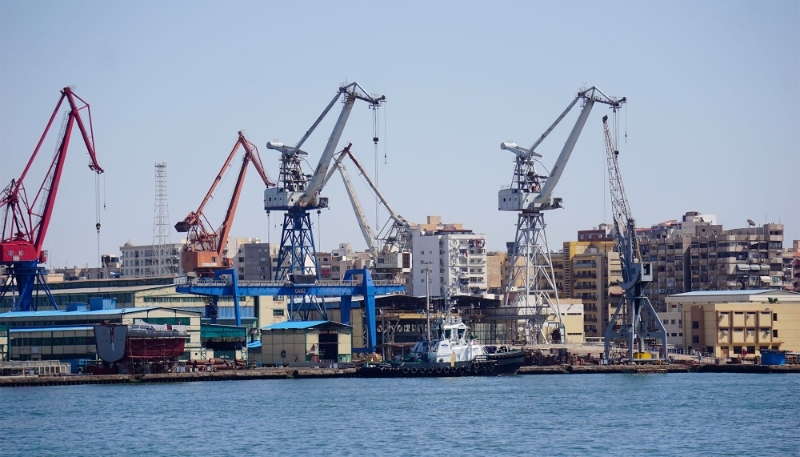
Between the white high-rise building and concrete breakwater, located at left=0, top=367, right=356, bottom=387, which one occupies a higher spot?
the white high-rise building

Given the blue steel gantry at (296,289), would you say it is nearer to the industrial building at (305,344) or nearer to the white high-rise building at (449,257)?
the industrial building at (305,344)

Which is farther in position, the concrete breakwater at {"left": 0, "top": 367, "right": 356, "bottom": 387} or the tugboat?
the tugboat

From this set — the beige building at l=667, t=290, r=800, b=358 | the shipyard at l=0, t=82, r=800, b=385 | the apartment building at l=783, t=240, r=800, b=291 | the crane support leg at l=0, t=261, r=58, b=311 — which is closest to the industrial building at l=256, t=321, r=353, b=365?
the shipyard at l=0, t=82, r=800, b=385

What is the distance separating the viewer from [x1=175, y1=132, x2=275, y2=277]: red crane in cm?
13875

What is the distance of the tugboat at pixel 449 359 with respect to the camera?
9375cm

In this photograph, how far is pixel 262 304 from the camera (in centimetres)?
12138

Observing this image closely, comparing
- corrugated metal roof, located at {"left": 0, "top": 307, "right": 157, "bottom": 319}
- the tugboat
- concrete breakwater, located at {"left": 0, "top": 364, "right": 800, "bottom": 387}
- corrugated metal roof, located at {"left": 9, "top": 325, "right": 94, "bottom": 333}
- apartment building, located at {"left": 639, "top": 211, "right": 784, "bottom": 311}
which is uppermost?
apartment building, located at {"left": 639, "top": 211, "right": 784, "bottom": 311}

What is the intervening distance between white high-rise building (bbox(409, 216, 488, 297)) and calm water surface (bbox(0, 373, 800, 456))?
261 ft

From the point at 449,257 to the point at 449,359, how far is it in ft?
258

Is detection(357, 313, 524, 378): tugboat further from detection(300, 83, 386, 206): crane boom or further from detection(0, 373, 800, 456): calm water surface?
detection(300, 83, 386, 206): crane boom

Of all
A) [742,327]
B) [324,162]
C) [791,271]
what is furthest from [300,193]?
[791,271]

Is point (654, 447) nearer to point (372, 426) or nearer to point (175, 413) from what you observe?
point (372, 426)

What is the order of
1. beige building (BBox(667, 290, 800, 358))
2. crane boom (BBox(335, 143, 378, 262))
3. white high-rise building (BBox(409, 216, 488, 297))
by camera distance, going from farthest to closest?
1. white high-rise building (BBox(409, 216, 488, 297))
2. crane boom (BBox(335, 143, 378, 262))
3. beige building (BBox(667, 290, 800, 358))

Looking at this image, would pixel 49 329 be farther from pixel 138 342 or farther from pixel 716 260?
pixel 716 260
